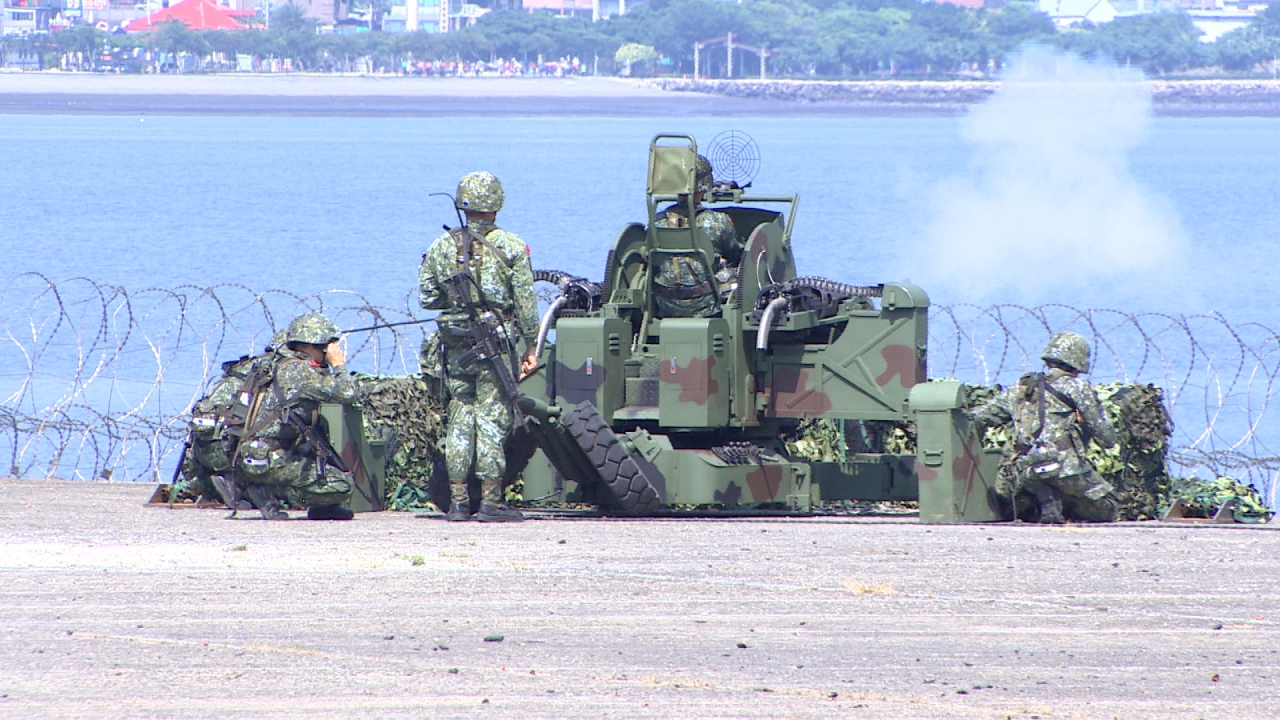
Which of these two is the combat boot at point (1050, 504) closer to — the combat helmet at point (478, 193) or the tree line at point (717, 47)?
the combat helmet at point (478, 193)

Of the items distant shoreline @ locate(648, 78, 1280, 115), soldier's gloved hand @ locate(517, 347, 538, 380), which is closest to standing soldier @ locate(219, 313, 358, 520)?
soldier's gloved hand @ locate(517, 347, 538, 380)

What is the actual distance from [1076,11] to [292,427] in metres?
161

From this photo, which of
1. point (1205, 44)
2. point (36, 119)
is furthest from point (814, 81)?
point (36, 119)

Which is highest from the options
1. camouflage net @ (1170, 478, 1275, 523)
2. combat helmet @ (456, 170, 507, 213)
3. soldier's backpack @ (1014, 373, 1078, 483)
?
combat helmet @ (456, 170, 507, 213)

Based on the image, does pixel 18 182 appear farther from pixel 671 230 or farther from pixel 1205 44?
pixel 1205 44

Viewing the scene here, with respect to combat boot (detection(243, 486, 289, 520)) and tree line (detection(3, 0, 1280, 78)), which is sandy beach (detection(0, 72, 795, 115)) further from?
combat boot (detection(243, 486, 289, 520))

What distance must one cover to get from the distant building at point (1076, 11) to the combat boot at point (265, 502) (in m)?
143

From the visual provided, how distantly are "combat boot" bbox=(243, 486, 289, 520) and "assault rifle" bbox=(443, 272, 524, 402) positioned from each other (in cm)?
149

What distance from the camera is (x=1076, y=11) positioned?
16662 centimetres

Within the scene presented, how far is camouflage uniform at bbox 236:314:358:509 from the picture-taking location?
12.4m

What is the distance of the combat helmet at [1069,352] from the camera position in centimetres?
1265

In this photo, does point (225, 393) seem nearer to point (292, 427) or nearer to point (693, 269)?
point (292, 427)

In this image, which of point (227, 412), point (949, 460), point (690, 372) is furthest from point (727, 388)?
point (227, 412)

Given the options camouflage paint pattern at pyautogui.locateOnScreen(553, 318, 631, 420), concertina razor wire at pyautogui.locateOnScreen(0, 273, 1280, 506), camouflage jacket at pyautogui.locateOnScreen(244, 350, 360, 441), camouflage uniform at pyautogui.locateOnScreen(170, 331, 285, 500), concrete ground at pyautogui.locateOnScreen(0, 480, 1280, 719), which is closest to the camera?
concrete ground at pyautogui.locateOnScreen(0, 480, 1280, 719)
